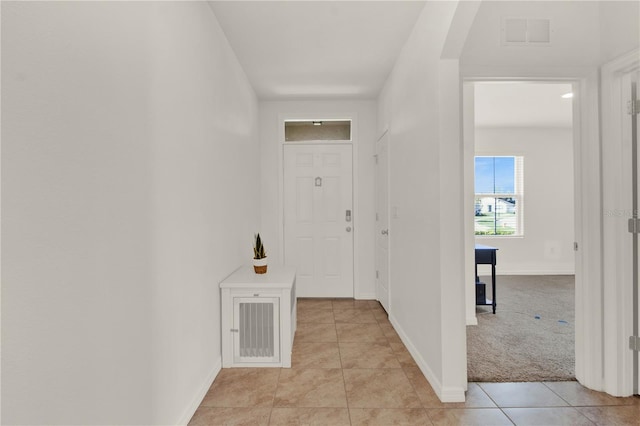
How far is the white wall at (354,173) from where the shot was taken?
443cm

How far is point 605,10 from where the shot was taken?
207cm

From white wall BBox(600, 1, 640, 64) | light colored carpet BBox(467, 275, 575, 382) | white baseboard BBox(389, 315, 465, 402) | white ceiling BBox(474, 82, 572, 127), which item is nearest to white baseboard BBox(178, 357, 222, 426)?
white baseboard BBox(389, 315, 465, 402)

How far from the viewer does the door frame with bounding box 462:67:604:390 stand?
2152mm

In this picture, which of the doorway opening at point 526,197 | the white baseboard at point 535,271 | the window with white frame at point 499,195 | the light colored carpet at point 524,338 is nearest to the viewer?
the light colored carpet at point 524,338

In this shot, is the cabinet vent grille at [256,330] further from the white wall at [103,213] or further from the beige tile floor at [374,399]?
the white wall at [103,213]

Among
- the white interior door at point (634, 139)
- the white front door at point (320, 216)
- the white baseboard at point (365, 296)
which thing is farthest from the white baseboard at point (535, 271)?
the white interior door at point (634, 139)

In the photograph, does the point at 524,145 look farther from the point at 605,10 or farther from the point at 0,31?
the point at 0,31

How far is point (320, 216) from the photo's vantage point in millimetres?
4477

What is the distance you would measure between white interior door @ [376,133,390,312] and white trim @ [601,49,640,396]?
1843mm

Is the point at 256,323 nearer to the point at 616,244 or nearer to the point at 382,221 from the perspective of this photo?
the point at 382,221

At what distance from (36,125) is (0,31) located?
213mm

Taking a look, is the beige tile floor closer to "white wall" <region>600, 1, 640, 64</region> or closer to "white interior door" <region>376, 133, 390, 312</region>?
"white interior door" <region>376, 133, 390, 312</region>

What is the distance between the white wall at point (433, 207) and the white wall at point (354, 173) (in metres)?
1.43

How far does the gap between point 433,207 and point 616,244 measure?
42.9 inches
